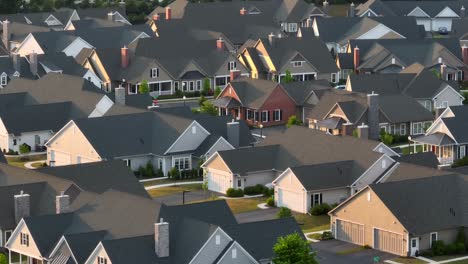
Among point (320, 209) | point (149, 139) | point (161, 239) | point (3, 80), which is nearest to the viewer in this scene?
point (161, 239)

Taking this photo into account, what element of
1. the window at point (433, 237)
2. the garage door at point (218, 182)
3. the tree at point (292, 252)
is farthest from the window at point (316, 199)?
the tree at point (292, 252)

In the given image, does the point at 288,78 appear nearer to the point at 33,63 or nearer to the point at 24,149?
the point at 33,63

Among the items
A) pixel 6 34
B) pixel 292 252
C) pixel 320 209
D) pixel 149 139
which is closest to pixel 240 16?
pixel 6 34

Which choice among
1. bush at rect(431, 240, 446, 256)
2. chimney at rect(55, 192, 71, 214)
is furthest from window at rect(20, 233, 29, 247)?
bush at rect(431, 240, 446, 256)

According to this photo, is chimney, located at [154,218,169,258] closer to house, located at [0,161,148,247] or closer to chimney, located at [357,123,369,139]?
house, located at [0,161,148,247]

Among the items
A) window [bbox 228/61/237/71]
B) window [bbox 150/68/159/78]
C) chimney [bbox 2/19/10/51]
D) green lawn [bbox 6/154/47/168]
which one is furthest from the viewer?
chimney [bbox 2/19/10/51]

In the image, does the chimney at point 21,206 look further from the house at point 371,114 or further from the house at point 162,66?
the house at point 162,66

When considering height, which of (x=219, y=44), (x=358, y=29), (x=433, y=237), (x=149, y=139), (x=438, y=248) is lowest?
(x=438, y=248)
